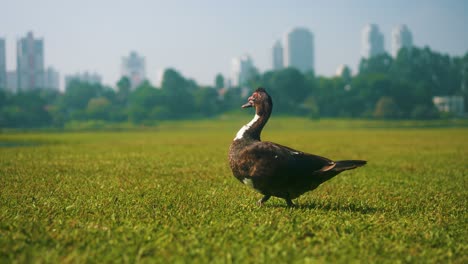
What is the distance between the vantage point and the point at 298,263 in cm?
432

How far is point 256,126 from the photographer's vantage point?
7.30 metres

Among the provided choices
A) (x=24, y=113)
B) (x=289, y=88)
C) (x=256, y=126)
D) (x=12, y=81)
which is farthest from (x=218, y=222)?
(x=12, y=81)

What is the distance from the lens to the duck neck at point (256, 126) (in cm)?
724

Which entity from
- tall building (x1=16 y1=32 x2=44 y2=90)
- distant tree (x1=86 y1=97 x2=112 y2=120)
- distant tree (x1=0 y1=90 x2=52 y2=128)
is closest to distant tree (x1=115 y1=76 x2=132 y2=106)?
distant tree (x1=86 y1=97 x2=112 y2=120)

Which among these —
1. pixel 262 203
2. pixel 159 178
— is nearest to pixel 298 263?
pixel 262 203

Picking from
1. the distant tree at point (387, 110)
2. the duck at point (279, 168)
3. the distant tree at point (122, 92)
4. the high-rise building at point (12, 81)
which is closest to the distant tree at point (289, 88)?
the distant tree at point (387, 110)

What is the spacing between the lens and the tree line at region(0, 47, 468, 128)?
97000 millimetres

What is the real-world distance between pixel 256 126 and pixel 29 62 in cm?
15368

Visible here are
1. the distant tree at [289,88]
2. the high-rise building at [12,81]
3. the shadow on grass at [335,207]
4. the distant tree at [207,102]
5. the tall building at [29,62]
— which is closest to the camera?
the shadow on grass at [335,207]

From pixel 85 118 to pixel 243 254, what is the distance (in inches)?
3923

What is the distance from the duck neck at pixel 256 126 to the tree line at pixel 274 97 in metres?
81.3

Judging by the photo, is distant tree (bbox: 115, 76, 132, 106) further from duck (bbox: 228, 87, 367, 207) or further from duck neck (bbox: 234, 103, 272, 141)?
duck (bbox: 228, 87, 367, 207)

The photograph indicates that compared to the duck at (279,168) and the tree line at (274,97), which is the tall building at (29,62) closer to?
the tree line at (274,97)

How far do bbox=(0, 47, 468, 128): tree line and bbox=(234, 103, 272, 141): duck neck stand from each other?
267ft
